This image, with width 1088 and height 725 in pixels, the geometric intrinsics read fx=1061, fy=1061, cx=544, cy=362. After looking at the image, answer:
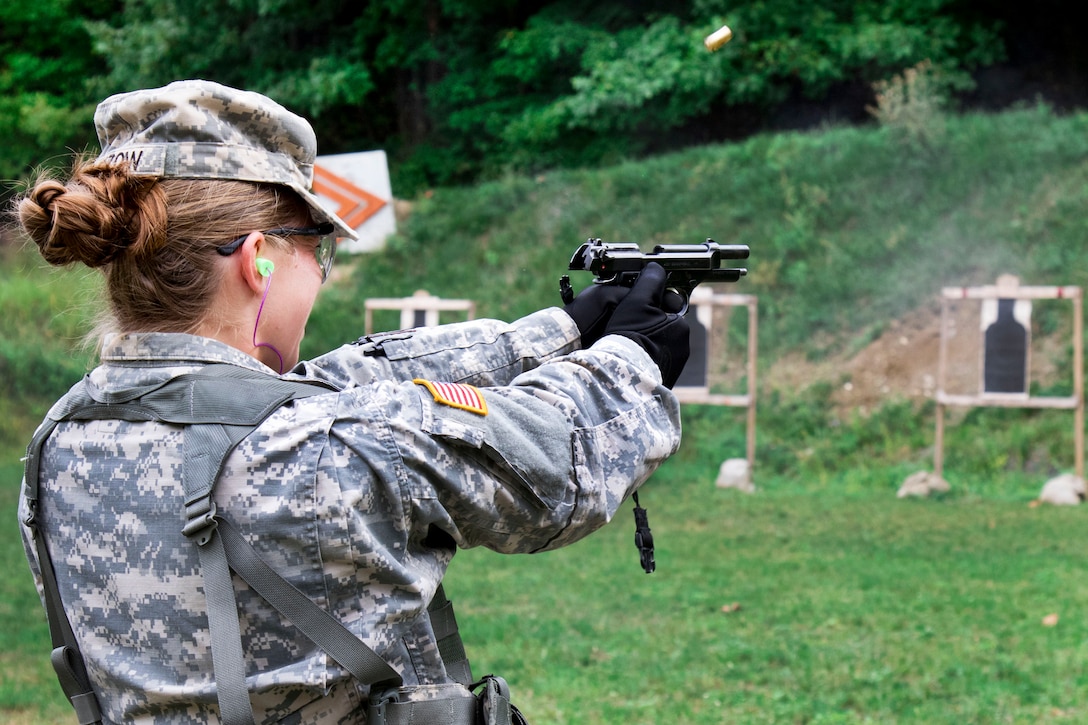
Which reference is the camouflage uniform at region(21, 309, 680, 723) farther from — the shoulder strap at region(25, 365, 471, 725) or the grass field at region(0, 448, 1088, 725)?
the grass field at region(0, 448, 1088, 725)

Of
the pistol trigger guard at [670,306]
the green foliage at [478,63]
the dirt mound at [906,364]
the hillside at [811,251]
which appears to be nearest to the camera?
the pistol trigger guard at [670,306]

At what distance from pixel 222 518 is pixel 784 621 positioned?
157 inches

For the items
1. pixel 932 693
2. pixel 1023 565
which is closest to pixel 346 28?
pixel 1023 565

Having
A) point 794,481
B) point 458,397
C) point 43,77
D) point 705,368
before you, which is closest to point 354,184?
point 705,368

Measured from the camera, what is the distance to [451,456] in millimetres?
1112

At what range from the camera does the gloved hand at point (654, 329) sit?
135cm

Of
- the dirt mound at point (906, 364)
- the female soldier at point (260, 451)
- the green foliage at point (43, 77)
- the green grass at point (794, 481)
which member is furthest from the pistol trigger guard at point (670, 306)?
the green foliage at point (43, 77)

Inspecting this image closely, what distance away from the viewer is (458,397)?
1.14 metres

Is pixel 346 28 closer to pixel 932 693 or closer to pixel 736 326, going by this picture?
pixel 736 326

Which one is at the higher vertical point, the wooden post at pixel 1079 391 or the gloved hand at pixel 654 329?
the gloved hand at pixel 654 329

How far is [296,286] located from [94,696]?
1.75 feet

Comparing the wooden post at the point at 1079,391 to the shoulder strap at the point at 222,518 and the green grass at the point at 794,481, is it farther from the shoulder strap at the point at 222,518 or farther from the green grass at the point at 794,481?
the shoulder strap at the point at 222,518

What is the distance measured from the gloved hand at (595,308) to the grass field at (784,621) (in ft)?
8.15

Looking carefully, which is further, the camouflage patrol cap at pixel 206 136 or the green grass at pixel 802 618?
the green grass at pixel 802 618
